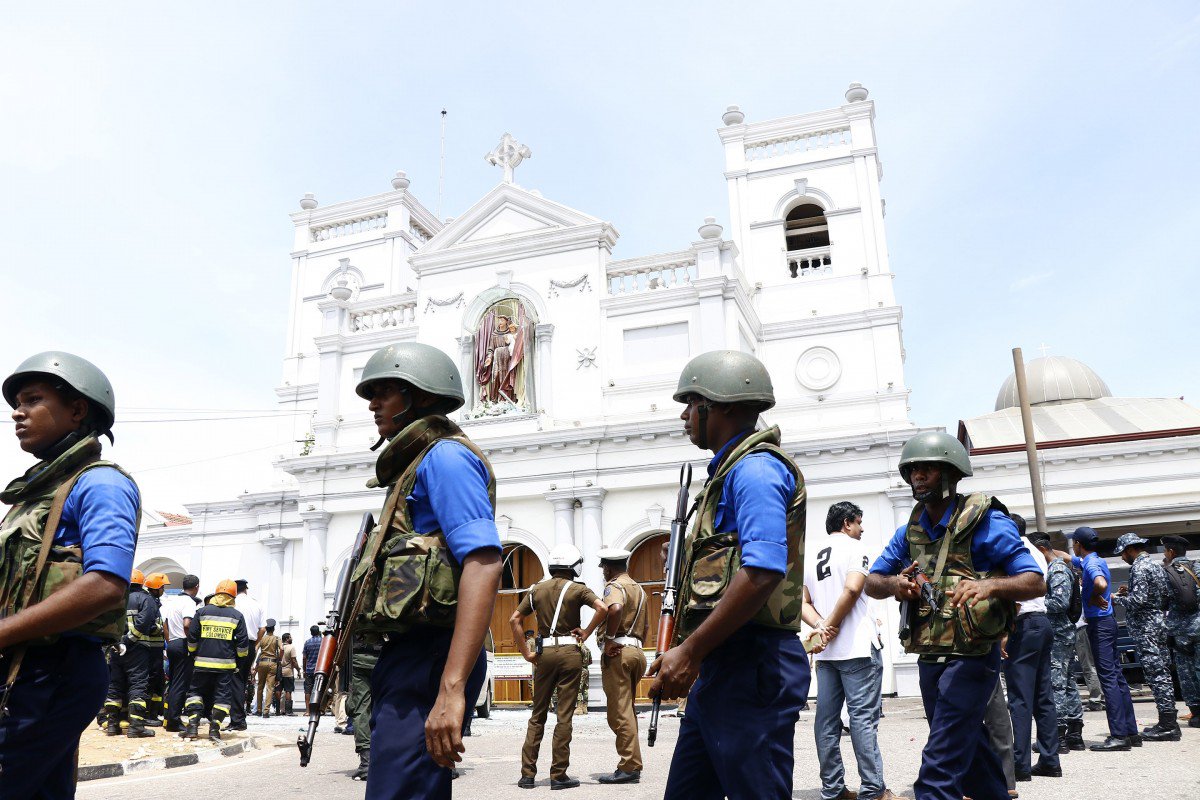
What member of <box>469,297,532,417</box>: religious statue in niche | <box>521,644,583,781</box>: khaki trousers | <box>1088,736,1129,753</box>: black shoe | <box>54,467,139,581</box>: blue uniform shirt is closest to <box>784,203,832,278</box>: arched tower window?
<box>469,297,532,417</box>: religious statue in niche

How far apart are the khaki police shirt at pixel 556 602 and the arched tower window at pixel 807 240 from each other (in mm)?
15854

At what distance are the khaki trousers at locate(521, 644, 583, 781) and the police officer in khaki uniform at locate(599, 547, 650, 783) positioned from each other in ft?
0.91

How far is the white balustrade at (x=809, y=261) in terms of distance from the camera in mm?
21953

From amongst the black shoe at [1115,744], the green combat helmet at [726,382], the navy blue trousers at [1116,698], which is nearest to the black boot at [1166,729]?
the navy blue trousers at [1116,698]

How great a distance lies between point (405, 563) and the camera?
9.04 ft

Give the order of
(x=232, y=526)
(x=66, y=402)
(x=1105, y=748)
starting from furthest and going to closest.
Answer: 1. (x=232, y=526)
2. (x=1105, y=748)
3. (x=66, y=402)

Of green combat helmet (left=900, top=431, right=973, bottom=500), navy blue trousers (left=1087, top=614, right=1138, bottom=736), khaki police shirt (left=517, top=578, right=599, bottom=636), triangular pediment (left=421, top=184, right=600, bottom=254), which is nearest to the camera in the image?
green combat helmet (left=900, top=431, right=973, bottom=500)

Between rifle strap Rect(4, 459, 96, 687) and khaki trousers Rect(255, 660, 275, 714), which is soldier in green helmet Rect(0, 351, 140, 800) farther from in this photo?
khaki trousers Rect(255, 660, 275, 714)

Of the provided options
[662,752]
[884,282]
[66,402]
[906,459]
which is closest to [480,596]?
[66,402]

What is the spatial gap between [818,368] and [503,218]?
824 centimetres

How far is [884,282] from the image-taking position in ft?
69.3

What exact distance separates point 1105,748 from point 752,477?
6739 millimetres

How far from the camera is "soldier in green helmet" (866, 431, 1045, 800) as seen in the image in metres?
4.02

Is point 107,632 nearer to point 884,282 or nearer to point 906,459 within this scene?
point 906,459
